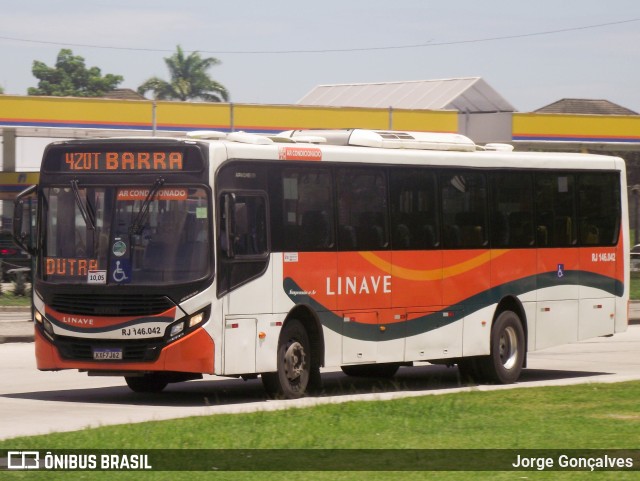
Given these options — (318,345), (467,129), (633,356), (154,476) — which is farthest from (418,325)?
(467,129)

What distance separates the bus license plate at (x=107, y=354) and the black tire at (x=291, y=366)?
5.61 ft

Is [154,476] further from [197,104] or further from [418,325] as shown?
[197,104]

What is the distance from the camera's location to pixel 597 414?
14828mm

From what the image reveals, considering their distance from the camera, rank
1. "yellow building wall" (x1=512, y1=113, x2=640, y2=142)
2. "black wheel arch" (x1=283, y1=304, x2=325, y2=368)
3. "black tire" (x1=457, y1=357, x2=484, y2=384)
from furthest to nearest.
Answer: "yellow building wall" (x1=512, y1=113, x2=640, y2=142) < "black tire" (x1=457, y1=357, x2=484, y2=384) < "black wheel arch" (x1=283, y1=304, x2=325, y2=368)

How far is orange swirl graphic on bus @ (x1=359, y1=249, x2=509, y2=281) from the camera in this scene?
18406 mm

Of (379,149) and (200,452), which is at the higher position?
(379,149)

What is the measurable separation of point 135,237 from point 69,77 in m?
109

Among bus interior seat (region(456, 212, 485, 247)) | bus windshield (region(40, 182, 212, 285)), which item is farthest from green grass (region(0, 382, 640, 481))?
bus interior seat (region(456, 212, 485, 247))

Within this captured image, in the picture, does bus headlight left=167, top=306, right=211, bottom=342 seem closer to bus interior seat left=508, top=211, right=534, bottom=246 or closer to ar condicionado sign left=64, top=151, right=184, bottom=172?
ar condicionado sign left=64, top=151, right=184, bottom=172

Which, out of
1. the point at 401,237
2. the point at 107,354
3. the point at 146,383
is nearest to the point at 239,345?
the point at 107,354

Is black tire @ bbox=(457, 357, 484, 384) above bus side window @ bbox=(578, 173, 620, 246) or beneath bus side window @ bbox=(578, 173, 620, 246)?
beneath

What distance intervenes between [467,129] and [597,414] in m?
36.0

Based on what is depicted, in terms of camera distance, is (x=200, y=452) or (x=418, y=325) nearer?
(x=200, y=452)

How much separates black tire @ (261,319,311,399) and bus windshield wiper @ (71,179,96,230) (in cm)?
245
